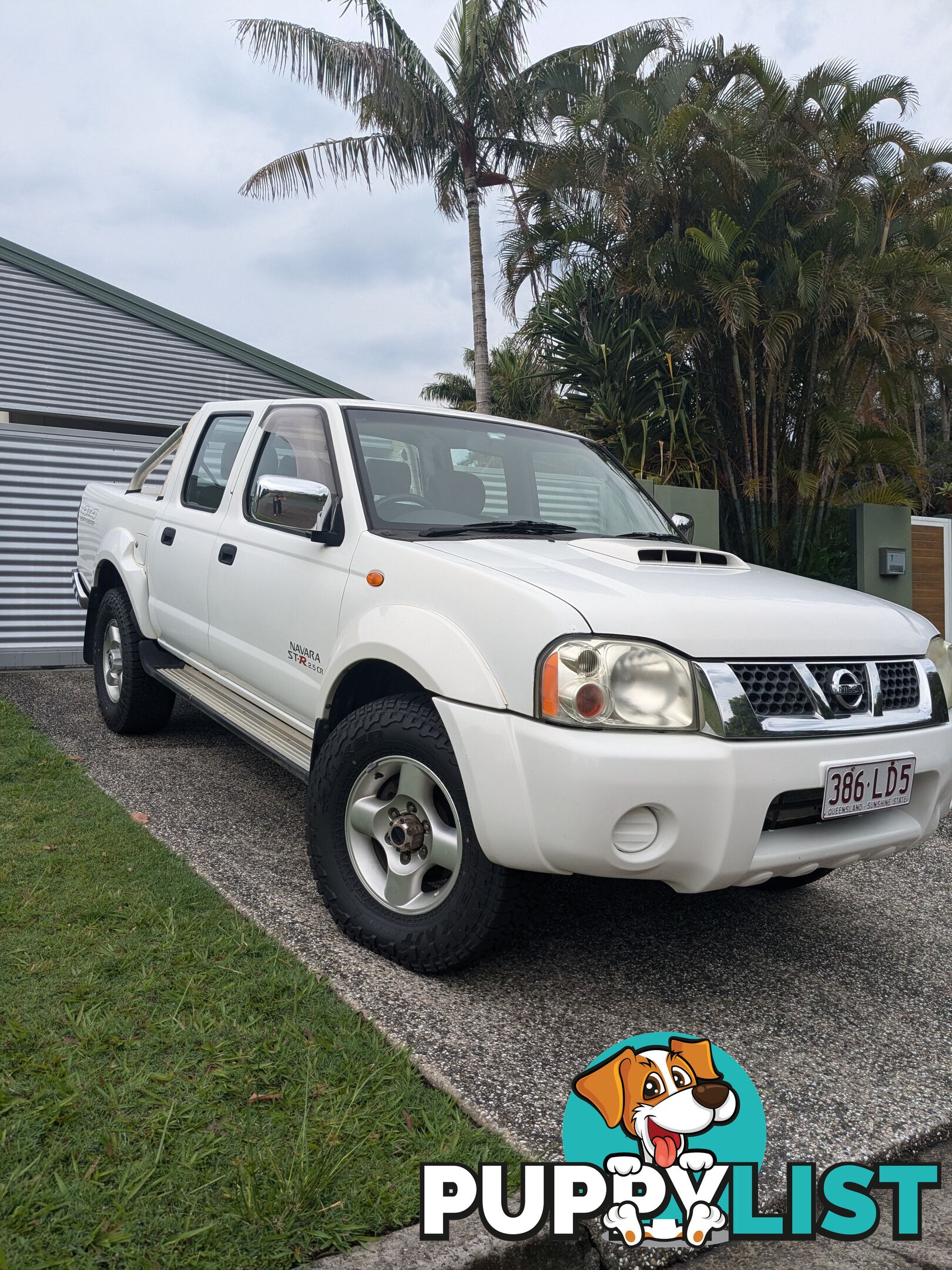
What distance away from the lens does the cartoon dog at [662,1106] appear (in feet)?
6.50

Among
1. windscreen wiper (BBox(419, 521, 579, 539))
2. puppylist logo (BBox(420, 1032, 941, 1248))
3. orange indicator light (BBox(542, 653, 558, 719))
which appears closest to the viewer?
puppylist logo (BBox(420, 1032, 941, 1248))

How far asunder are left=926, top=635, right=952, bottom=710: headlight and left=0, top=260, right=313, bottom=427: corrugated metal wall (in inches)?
373

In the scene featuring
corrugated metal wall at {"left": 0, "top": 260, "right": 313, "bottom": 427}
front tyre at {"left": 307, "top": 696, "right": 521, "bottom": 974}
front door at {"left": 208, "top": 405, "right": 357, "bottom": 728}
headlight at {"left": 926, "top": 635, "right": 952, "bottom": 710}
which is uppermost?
corrugated metal wall at {"left": 0, "top": 260, "right": 313, "bottom": 427}

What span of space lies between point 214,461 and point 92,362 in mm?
7179

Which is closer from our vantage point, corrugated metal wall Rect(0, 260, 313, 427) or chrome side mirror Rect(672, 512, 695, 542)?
chrome side mirror Rect(672, 512, 695, 542)

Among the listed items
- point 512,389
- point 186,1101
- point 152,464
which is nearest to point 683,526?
point 186,1101

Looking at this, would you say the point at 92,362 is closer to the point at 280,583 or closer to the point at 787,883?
the point at 280,583

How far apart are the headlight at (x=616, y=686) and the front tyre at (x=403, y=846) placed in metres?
0.41

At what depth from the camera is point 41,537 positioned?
28.1 feet

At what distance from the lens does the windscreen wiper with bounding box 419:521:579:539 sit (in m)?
3.36

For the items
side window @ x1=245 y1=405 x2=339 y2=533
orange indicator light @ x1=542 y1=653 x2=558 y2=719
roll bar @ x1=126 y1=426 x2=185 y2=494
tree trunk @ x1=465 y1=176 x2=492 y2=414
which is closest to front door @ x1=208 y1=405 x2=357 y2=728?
side window @ x1=245 y1=405 x2=339 y2=533

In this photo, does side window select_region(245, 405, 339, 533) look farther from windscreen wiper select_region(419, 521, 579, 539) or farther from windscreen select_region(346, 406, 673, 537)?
windscreen wiper select_region(419, 521, 579, 539)

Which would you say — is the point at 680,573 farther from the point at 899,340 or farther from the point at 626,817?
the point at 899,340

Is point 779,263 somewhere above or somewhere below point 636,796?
above
